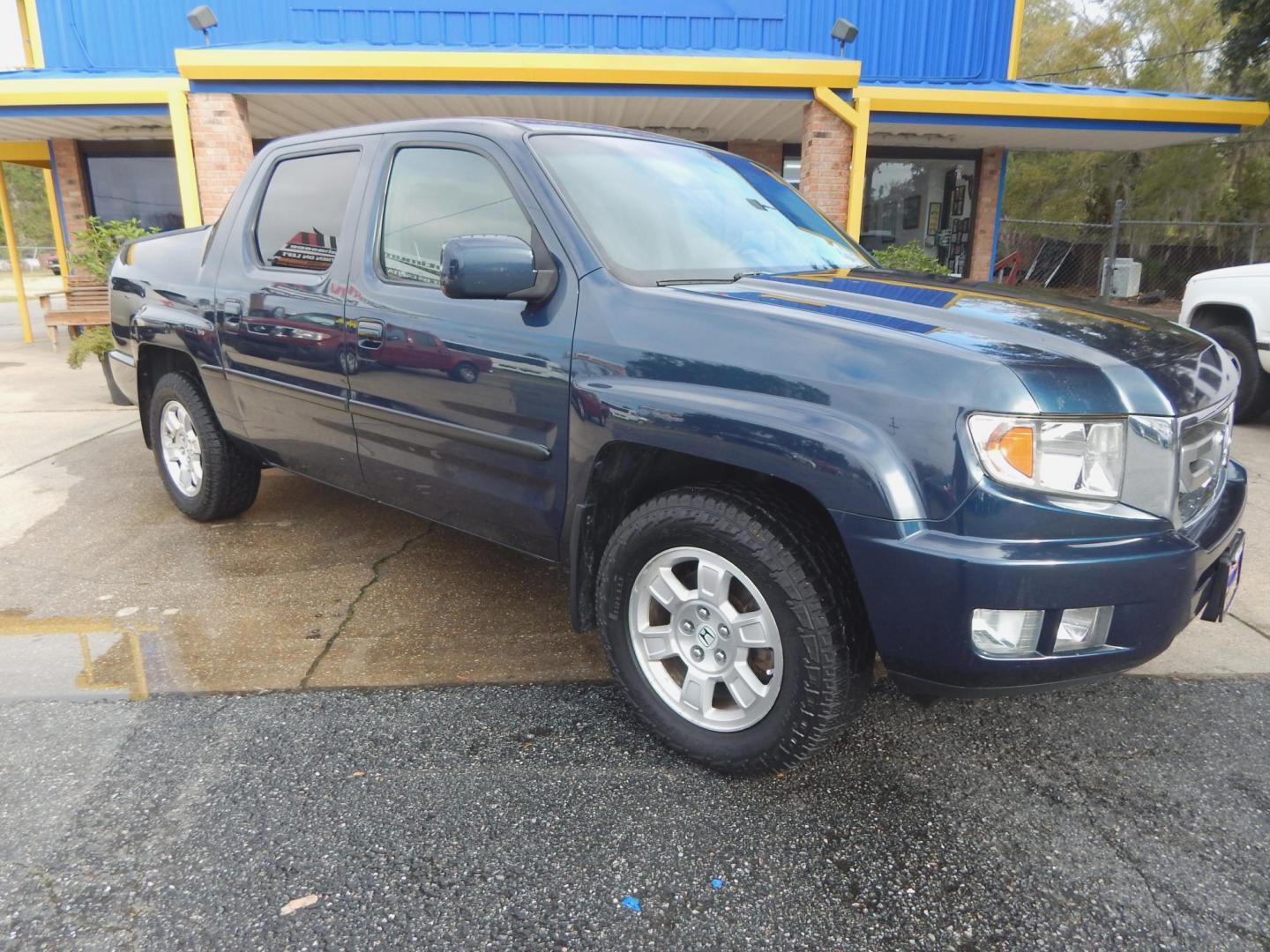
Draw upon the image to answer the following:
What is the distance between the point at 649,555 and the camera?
252 cm

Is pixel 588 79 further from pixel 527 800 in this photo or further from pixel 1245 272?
pixel 527 800

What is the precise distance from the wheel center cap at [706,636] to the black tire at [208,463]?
2.94 meters

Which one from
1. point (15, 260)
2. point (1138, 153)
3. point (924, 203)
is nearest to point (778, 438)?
point (924, 203)

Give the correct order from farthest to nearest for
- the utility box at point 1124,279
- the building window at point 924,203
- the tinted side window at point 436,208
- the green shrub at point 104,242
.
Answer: the building window at point 924,203 → the utility box at point 1124,279 → the green shrub at point 104,242 → the tinted side window at point 436,208

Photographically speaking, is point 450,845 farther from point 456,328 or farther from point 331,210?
point 331,210

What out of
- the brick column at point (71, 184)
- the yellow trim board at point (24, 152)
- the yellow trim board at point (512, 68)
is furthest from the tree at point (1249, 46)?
the yellow trim board at point (24, 152)

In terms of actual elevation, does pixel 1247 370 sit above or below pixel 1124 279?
below

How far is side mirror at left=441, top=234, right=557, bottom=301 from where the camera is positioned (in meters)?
2.50

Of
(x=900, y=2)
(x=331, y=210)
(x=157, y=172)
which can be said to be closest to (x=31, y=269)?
(x=157, y=172)

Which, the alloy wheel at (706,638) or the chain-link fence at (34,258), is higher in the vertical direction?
the alloy wheel at (706,638)

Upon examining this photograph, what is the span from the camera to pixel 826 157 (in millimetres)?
9812

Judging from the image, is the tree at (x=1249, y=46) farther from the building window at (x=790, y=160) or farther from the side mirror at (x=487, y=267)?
the side mirror at (x=487, y=267)

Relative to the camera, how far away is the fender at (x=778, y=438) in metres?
2.03

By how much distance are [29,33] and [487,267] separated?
16.9 metres
